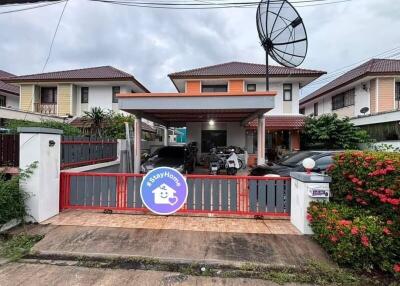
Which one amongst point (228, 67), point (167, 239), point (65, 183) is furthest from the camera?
point (228, 67)

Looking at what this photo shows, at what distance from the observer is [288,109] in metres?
18.3

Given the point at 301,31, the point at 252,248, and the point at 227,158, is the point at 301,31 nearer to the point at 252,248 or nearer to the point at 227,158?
the point at 227,158

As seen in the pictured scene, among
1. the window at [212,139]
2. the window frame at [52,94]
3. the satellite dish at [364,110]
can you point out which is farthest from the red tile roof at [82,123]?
the satellite dish at [364,110]

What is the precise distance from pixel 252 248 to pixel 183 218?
6.30 feet

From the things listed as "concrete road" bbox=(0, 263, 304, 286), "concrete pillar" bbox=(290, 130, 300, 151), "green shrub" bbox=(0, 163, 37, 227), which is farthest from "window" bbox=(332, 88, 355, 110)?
"green shrub" bbox=(0, 163, 37, 227)

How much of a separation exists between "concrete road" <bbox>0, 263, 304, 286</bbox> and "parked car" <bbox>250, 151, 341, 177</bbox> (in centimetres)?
457

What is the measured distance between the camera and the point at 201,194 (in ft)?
20.0

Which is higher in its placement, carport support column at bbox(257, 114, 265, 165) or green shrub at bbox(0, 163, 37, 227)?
carport support column at bbox(257, 114, 265, 165)

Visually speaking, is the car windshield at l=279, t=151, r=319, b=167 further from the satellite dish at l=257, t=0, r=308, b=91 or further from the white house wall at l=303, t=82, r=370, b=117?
the white house wall at l=303, t=82, r=370, b=117

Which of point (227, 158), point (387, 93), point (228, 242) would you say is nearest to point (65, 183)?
point (228, 242)

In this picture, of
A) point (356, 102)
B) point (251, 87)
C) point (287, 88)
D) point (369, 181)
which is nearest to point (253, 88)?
point (251, 87)

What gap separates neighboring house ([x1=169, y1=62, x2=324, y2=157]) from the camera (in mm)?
17406

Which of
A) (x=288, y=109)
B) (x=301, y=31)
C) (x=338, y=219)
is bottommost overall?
(x=338, y=219)

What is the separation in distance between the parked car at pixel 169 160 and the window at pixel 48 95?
13.7 metres
